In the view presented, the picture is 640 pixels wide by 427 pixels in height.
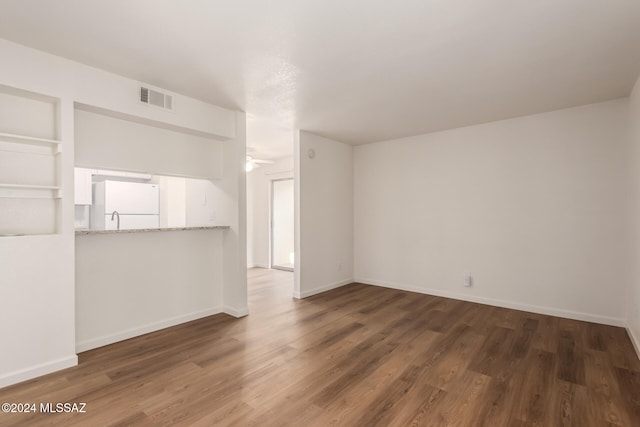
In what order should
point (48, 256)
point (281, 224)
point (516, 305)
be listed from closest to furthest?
point (48, 256) < point (516, 305) < point (281, 224)

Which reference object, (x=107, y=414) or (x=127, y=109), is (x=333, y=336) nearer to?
(x=107, y=414)

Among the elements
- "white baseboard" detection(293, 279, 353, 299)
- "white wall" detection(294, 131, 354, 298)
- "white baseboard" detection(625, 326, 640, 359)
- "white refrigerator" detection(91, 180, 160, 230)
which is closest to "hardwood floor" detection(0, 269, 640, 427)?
"white baseboard" detection(625, 326, 640, 359)

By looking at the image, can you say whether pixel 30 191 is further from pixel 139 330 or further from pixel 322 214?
pixel 322 214

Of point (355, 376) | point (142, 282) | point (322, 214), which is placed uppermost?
point (322, 214)

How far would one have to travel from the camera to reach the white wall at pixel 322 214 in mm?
4672

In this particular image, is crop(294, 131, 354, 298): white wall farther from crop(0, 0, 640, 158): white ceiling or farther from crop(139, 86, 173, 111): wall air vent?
crop(139, 86, 173, 111): wall air vent

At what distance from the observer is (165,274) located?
3461mm

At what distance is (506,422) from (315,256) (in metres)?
3.31

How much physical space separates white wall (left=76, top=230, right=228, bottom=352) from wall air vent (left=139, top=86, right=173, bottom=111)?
1.34 m

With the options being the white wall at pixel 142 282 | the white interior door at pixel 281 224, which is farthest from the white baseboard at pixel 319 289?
the white interior door at pixel 281 224

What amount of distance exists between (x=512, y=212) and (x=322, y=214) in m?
2.68

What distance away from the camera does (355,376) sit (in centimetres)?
241

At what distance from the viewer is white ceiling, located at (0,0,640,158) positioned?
1.90 meters

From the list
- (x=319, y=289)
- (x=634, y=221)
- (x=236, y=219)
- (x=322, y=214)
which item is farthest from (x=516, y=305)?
(x=236, y=219)
